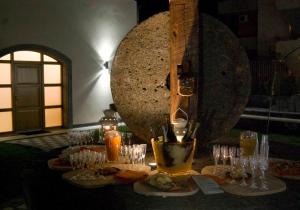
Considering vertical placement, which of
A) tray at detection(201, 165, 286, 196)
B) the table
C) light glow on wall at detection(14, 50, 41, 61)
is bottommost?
the table

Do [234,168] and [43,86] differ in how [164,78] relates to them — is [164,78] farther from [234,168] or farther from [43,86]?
[43,86]

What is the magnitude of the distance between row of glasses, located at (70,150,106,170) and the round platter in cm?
126

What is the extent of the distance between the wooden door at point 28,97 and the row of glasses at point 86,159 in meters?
7.70

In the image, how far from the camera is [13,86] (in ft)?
32.4

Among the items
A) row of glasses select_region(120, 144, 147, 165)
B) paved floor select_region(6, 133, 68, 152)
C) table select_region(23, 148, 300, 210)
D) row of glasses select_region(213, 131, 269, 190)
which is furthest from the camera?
paved floor select_region(6, 133, 68, 152)

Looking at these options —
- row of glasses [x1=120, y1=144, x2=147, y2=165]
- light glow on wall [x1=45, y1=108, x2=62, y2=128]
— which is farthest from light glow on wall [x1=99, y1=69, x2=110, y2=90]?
row of glasses [x1=120, y1=144, x2=147, y2=165]

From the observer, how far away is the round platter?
Answer: 3941 millimetres

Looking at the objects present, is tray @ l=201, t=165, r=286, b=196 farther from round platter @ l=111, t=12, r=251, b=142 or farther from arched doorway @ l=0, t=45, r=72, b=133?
arched doorway @ l=0, t=45, r=72, b=133

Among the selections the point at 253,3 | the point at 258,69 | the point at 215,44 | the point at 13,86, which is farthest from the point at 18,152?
the point at 253,3

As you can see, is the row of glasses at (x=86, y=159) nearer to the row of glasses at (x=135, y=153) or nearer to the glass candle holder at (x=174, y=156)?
the row of glasses at (x=135, y=153)

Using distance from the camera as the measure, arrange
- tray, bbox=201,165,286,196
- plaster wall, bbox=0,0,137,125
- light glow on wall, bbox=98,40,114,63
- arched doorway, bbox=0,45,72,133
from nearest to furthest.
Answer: tray, bbox=201,165,286,196 → plaster wall, bbox=0,0,137,125 → arched doorway, bbox=0,45,72,133 → light glow on wall, bbox=98,40,114,63

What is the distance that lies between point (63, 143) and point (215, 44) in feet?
18.0

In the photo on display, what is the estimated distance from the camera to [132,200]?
7.23 ft

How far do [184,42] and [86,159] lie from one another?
1.36 meters
